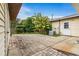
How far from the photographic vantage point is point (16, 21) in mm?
2400

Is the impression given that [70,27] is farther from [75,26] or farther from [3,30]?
[3,30]

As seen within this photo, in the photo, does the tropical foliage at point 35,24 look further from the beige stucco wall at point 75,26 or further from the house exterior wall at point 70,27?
the beige stucco wall at point 75,26

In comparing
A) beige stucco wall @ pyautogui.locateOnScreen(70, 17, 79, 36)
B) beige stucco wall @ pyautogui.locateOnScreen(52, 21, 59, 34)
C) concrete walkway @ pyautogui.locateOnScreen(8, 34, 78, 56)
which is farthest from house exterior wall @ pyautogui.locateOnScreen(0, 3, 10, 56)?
beige stucco wall @ pyautogui.locateOnScreen(70, 17, 79, 36)

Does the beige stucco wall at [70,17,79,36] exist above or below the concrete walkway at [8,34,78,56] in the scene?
above

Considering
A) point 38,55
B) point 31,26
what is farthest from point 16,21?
point 38,55

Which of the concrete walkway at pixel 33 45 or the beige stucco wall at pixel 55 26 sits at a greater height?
the beige stucco wall at pixel 55 26

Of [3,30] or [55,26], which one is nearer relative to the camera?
[3,30]

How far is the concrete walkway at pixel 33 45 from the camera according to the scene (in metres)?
2.42

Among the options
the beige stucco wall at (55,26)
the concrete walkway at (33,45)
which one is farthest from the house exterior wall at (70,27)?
the concrete walkway at (33,45)

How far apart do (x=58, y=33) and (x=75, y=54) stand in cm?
44

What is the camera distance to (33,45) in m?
2.44

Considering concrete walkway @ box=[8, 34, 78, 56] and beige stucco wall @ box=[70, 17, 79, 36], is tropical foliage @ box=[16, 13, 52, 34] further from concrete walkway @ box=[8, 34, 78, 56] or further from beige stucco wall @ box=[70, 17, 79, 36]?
beige stucco wall @ box=[70, 17, 79, 36]

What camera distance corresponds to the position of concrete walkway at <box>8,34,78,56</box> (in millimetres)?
2422

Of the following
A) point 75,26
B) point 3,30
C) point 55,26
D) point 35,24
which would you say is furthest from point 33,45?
point 75,26
